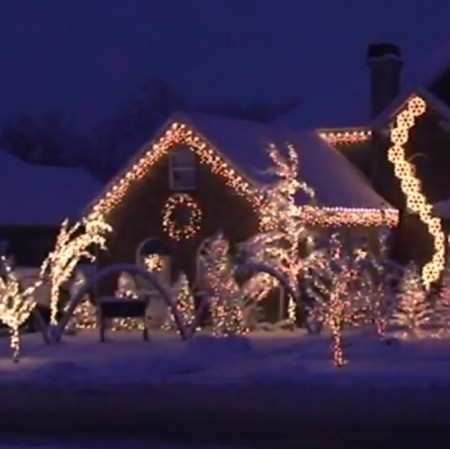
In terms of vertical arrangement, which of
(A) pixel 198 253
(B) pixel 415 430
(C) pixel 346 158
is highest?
(C) pixel 346 158

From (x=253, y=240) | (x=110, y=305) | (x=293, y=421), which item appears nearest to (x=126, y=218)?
(x=253, y=240)

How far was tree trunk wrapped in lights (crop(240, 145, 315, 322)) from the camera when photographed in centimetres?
3691

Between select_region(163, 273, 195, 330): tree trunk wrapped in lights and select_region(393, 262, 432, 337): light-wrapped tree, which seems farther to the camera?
select_region(163, 273, 195, 330): tree trunk wrapped in lights

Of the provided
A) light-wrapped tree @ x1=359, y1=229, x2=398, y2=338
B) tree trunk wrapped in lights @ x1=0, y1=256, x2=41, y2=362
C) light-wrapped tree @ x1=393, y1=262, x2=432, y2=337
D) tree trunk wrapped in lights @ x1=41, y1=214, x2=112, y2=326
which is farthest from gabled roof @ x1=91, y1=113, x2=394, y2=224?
tree trunk wrapped in lights @ x1=0, y1=256, x2=41, y2=362

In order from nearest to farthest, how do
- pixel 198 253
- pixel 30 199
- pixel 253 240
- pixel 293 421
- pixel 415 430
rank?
1. pixel 415 430
2. pixel 293 421
3. pixel 253 240
4. pixel 198 253
5. pixel 30 199

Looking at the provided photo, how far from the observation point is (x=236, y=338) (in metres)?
29.6

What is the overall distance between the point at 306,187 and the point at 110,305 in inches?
280

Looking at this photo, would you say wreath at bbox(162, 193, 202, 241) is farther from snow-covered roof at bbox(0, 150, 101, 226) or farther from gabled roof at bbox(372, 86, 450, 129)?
snow-covered roof at bbox(0, 150, 101, 226)

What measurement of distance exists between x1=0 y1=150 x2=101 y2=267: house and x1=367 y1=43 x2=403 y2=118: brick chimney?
13305 mm

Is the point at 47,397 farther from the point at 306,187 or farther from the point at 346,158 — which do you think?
the point at 346,158

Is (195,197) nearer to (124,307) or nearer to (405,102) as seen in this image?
(405,102)

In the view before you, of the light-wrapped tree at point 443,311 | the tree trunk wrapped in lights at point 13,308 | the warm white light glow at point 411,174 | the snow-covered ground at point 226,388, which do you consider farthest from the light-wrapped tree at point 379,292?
the tree trunk wrapped in lights at point 13,308

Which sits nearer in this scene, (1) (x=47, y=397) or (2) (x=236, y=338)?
(1) (x=47, y=397)

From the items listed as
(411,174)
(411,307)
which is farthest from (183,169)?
(411,307)
